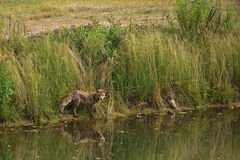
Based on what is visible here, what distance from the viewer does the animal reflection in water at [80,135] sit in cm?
1384

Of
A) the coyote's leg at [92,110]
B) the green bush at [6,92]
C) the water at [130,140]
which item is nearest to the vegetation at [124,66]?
the green bush at [6,92]

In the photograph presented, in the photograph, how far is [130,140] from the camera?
13.8 meters

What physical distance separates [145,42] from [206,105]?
1874 millimetres

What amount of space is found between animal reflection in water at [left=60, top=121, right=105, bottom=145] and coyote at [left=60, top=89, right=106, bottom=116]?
0.52 meters

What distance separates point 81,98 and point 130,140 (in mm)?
1885

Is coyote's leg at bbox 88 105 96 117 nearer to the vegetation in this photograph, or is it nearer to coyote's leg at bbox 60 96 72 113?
the vegetation

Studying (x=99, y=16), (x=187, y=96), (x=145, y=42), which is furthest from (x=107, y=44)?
(x=99, y=16)

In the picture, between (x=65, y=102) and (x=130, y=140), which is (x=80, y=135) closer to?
(x=130, y=140)

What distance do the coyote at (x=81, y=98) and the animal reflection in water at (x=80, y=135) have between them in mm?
518

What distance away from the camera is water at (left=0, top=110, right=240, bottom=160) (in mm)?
12969

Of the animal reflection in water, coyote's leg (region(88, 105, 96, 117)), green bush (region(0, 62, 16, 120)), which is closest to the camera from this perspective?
the animal reflection in water

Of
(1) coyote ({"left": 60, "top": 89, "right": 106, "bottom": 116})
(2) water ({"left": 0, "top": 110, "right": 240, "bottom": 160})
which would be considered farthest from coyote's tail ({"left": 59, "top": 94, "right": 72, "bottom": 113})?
(2) water ({"left": 0, "top": 110, "right": 240, "bottom": 160})

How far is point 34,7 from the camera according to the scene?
2917 centimetres

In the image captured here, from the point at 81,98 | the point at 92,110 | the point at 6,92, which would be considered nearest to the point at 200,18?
the point at 92,110
